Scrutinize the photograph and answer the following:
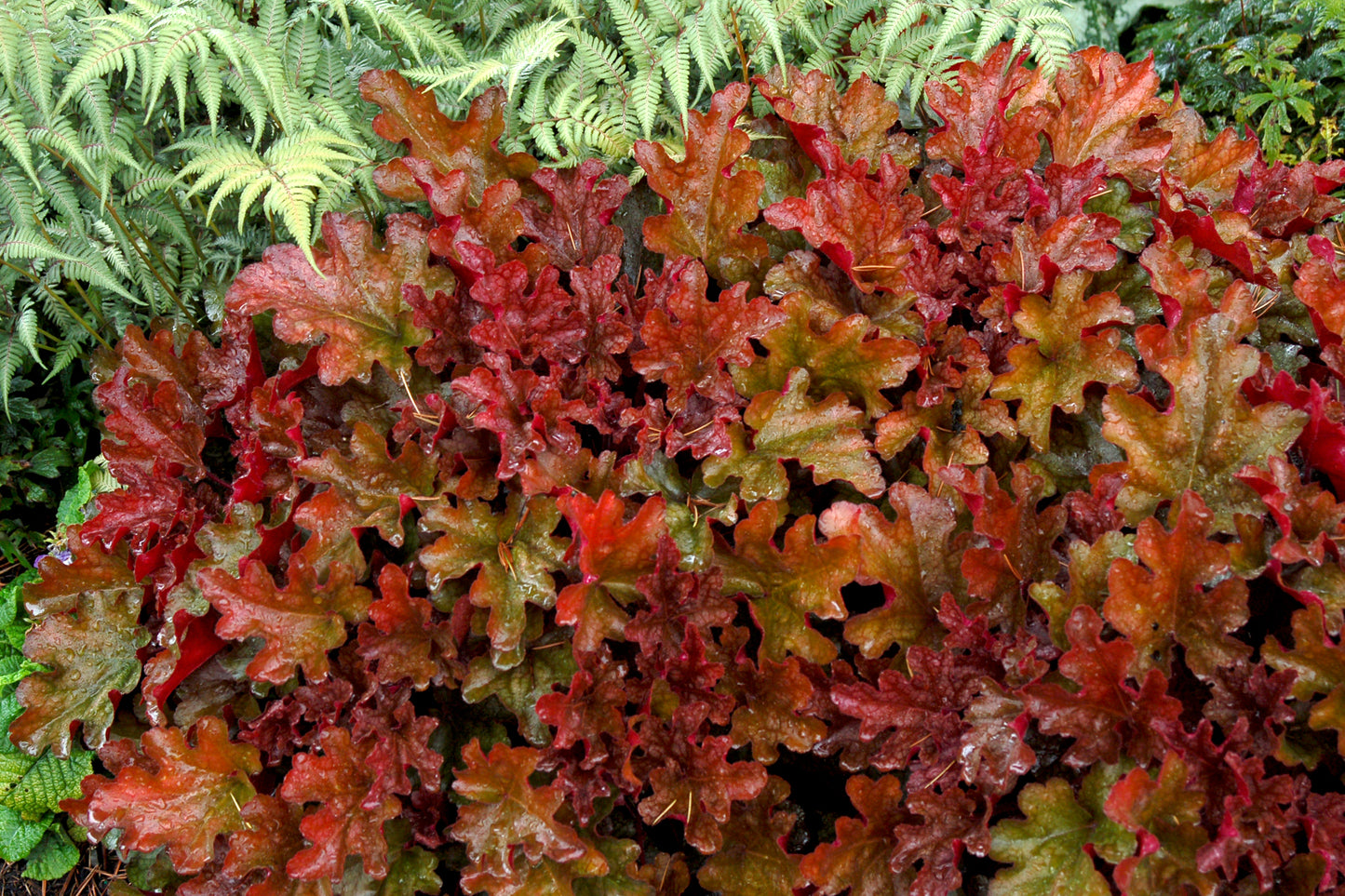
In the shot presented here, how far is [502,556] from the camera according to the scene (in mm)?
1805

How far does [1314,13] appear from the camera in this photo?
3.41m

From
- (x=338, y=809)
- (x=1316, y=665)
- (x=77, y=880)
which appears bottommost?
(x=77, y=880)

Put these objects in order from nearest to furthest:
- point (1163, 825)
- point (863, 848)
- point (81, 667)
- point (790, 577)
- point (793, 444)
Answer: point (1163, 825) < point (863, 848) < point (790, 577) < point (793, 444) < point (81, 667)

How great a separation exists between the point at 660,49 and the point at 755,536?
130 centimetres

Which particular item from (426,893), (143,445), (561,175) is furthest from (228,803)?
(561,175)

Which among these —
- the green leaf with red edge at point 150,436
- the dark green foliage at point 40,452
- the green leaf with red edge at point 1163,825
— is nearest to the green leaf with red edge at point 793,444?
the green leaf with red edge at point 1163,825

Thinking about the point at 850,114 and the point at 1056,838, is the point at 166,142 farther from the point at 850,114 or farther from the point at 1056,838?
the point at 1056,838

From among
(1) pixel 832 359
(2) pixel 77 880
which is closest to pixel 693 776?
(1) pixel 832 359

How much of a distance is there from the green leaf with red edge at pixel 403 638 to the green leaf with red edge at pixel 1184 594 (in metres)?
1.18

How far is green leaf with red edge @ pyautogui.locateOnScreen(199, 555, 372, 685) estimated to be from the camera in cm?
171

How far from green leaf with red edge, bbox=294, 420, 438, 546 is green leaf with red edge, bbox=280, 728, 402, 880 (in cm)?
40

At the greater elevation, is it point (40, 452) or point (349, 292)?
point (349, 292)

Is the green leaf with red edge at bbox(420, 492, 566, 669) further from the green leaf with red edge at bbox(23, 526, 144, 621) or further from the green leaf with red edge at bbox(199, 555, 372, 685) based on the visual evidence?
the green leaf with red edge at bbox(23, 526, 144, 621)

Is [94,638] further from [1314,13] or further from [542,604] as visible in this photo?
[1314,13]
